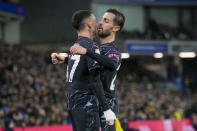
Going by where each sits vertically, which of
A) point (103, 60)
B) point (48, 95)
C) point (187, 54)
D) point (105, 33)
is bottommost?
point (187, 54)

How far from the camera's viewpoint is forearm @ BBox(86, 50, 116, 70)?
237 inches

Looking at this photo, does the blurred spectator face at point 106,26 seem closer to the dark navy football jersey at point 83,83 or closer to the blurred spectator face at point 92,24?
the blurred spectator face at point 92,24

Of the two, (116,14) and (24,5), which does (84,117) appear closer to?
(116,14)

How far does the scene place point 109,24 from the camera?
682 centimetres

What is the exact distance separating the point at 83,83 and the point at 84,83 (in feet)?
0.04

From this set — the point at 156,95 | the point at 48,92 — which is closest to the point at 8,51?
the point at 48,92

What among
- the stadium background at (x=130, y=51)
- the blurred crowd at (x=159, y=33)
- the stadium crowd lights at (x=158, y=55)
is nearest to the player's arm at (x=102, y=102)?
the stadium background at (x=130, y=51)

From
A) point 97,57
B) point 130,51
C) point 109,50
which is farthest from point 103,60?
point 130,51

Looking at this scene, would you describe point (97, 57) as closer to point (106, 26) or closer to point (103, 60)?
point (103, 60)

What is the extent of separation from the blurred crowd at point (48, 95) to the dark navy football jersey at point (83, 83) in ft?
30.6

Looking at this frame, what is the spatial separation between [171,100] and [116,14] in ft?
69.8

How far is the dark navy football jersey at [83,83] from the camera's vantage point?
6.12 m

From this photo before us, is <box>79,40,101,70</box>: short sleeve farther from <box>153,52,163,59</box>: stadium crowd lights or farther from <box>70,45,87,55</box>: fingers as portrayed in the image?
<box>153,52,163,59</box>: stadium crowd lights

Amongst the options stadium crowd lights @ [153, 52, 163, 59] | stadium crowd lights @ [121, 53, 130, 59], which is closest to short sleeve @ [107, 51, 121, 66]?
stadium crowd lights @ [121, 53, 130, 59]
